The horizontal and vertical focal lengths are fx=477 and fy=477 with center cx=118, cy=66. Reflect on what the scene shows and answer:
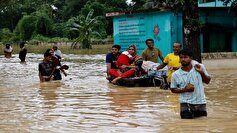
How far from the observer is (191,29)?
17.8 meters

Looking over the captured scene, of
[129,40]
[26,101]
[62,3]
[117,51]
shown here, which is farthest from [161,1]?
[62,3]

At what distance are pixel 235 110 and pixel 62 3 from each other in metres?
84.8

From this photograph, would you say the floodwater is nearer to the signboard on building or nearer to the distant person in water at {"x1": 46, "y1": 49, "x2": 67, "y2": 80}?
the distant person in water at {"x1": 46, "y1": 49, "x2": 67, "y2": 80}

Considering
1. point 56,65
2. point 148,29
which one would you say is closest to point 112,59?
point 56,65

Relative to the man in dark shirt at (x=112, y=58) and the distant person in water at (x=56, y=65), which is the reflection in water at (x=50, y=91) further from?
the man in dark shirt at (x=112, y=58)

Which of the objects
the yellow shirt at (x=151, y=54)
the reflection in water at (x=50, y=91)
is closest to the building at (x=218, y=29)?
the yellow shirt at (x=151, y=54)

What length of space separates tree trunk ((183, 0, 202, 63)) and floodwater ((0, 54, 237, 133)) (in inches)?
131

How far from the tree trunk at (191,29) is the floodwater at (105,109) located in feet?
10.9

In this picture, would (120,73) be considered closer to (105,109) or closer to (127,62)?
(127,62)

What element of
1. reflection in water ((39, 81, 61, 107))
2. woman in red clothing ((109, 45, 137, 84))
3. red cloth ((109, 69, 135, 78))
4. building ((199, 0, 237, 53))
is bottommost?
reflection in water ((39, 81, 61, 107))

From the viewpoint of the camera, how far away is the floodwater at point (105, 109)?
746 cm

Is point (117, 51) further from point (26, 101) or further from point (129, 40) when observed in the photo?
point (129, 40)

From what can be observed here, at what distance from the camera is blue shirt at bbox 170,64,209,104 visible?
7.59 metres

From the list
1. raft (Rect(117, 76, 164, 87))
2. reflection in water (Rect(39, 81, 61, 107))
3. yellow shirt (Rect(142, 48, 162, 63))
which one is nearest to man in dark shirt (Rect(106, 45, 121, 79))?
raft (Rect(117, 76, 164, 87))
